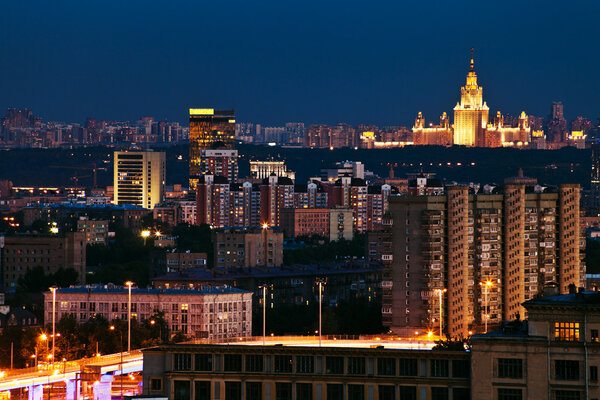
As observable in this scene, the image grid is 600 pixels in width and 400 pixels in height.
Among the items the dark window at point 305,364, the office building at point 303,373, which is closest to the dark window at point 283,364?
the office building at point 303,373

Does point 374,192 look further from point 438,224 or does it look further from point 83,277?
point 438,224

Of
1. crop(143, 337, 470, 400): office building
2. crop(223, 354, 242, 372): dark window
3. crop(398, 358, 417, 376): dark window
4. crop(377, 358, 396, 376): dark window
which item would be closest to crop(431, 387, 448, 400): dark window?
crop(143, 337, 470, 400): office building

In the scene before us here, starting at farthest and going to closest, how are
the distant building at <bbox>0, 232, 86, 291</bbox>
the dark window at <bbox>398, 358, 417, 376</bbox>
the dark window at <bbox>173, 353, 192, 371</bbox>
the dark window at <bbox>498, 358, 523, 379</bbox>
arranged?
1. the distant building at <bbox>0, 232, 86, 291</bbox>
2. the dark window at <bbox>173, 353, 192, 371</bbox>
3. the dark window at <bbox>398, 358, 417, 376</bbox>
4. the dark window at <bbox>498, 358, 523, 379</bbox>

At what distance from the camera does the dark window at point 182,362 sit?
43.9 metres

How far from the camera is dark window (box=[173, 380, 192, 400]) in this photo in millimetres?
43688

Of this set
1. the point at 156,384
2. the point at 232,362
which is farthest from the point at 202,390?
the point at 156,384

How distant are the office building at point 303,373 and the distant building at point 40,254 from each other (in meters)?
63.6

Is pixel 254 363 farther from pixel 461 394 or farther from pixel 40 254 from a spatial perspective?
pixel 40 254

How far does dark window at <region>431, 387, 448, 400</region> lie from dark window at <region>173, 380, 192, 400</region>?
5.40 metres

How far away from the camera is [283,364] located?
43.4 m

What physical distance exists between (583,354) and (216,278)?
171 ft

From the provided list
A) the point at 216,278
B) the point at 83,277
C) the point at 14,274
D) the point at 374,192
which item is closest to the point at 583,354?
the point at 216,278

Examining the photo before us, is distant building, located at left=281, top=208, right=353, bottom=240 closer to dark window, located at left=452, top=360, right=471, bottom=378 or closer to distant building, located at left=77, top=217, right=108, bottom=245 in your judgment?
distant building, located at left=77, top=217, right=108, bottom=245

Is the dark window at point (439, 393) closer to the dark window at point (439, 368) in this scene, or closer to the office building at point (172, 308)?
the dark window at point (439, 368)
